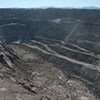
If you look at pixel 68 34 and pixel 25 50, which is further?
pixel 68 34

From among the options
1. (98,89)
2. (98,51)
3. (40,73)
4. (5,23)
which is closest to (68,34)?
(98,51)

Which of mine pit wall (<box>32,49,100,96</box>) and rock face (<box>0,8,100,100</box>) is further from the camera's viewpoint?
mine pit wall (<box>32,49,100,96</box>)

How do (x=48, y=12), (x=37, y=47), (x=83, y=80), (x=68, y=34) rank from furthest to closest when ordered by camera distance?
(x=48, y=12), (x=68, y=34), (x=37, y=47), (x=83, y=80)

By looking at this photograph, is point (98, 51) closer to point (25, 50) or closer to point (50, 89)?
point (25, 50)

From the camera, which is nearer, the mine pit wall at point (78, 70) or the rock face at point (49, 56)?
the rock face at point (49, 56)

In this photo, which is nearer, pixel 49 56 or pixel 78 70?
pixel 78 70

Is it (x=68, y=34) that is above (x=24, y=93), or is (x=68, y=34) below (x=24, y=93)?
below

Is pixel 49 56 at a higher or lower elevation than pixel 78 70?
lower

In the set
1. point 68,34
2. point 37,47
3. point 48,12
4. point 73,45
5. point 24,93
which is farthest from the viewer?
point 48,12
